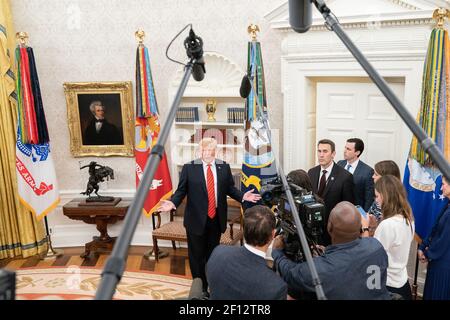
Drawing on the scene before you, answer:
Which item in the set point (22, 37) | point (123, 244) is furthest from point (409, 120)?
point (22, 37)

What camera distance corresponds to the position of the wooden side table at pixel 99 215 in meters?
5.25

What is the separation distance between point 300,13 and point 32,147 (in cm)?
469

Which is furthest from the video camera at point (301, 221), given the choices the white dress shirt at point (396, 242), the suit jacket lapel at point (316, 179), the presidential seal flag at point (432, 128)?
the presidential seal flag at point (432, 128)

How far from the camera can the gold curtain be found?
5.02 meters

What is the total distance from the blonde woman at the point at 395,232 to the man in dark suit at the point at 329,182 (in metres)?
0.98

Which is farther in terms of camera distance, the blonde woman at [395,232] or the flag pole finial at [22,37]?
the flag pole finial at [22,37]

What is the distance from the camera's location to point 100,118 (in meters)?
5.52

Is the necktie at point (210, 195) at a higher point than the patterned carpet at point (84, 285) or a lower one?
higher

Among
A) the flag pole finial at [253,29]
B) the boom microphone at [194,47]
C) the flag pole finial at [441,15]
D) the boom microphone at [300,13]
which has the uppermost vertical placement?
the flag pole finial at [253,29]

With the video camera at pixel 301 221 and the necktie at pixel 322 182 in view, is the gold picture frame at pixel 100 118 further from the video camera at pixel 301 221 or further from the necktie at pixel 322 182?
the video camera at pixel 301 221
